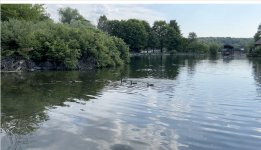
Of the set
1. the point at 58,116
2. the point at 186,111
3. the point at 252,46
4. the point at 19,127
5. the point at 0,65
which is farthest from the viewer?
the point at 252,46

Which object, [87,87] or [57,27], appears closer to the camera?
[87,87]

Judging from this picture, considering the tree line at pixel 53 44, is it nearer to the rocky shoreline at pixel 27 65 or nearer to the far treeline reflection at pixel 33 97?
the rocky shoreline at pixel 27 65

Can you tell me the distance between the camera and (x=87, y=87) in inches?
1186

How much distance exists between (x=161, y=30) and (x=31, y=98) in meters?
120

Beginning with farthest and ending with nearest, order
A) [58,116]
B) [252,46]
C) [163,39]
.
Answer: [163,39]
[252,46]
[58,116]

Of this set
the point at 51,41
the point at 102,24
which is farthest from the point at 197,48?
the point at 51,41

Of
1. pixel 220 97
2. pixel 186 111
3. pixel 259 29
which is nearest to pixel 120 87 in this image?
pixel 220 97

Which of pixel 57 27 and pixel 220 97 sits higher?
pixel 57 27

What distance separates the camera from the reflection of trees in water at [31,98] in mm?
16125

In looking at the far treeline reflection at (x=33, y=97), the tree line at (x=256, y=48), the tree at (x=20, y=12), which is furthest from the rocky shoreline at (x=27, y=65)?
the tree line at (x=256, y=48)

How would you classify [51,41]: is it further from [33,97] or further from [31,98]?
[31,98]

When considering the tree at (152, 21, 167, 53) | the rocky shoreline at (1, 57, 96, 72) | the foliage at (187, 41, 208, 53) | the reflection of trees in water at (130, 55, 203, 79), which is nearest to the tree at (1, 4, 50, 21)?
the rocky shoreline at (1, 57, 96, 72)

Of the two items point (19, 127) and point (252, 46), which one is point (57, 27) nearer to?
point (19, 127)

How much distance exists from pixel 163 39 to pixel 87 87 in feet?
360
